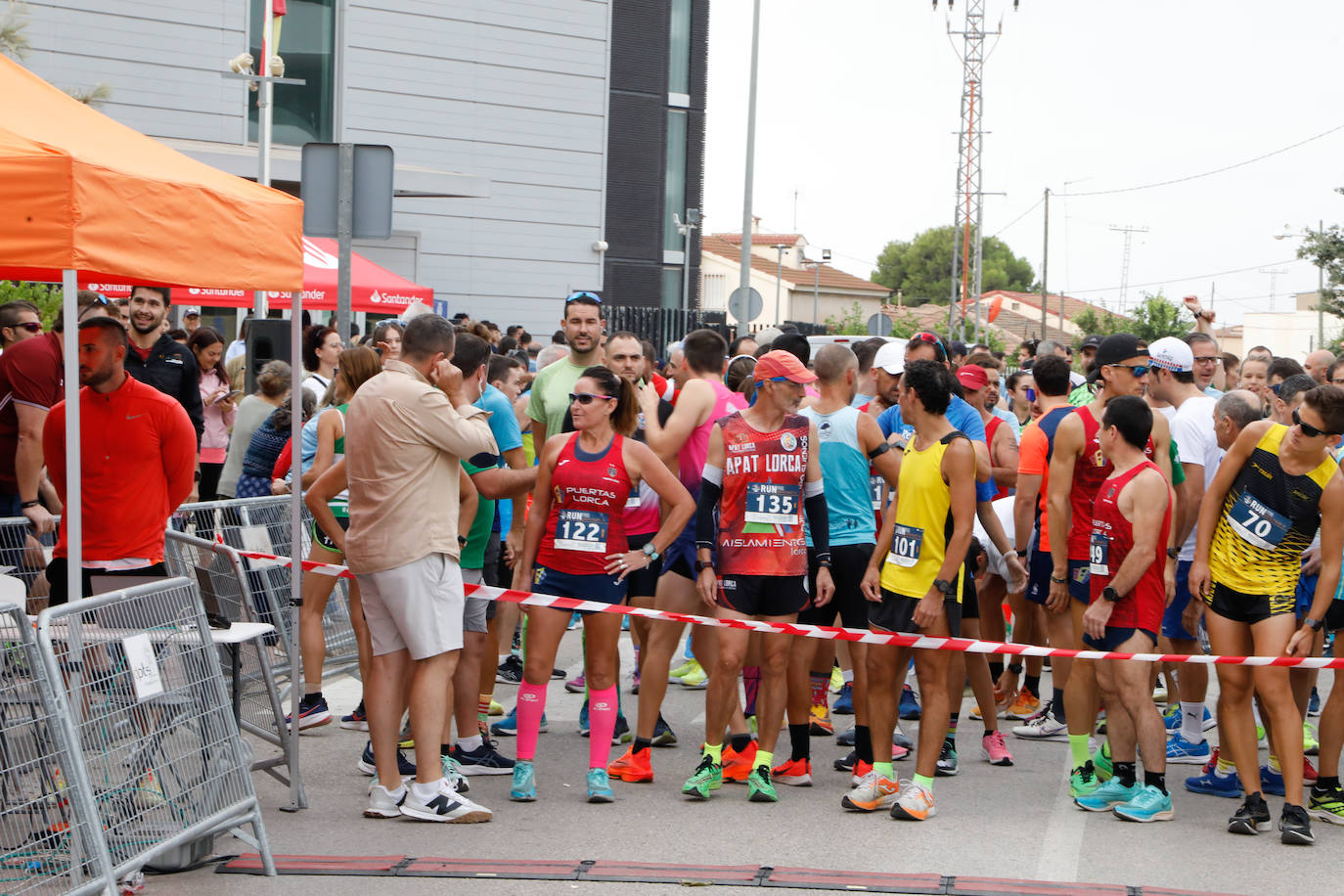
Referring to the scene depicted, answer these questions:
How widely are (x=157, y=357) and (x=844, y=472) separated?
5.18m

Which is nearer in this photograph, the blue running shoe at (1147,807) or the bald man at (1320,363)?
the blue running shoe at (1147,807)

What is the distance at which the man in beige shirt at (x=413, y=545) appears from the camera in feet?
19.2

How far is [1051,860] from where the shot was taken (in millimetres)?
5672

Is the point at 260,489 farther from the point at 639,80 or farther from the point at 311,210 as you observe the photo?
the point at 639,80

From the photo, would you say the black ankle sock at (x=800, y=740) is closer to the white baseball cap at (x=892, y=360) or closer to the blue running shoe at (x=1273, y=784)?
the white baseball cap at (x=892, y=360)

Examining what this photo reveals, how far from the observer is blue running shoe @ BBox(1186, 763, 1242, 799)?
689 cm

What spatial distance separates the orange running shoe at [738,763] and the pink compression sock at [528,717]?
1063 mm

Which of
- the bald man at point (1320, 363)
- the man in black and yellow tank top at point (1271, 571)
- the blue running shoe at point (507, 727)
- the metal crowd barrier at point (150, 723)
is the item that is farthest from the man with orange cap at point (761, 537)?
the bald man at point (1320, 363)

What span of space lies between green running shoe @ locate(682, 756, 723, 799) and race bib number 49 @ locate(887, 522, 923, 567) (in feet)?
4.23

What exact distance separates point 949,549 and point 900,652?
55 centimetres

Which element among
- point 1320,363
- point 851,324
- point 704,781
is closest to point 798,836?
point 704,781

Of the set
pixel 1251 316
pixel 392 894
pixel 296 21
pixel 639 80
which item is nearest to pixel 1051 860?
pixel 392 894

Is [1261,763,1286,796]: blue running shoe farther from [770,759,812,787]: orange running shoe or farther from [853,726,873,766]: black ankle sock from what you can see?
[770,759,812,787]: orange running shoe

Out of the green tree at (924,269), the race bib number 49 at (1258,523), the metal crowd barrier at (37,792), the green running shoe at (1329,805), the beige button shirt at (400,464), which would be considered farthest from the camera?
the green tree at (924,269)
